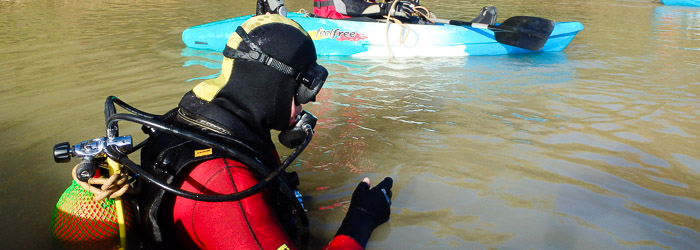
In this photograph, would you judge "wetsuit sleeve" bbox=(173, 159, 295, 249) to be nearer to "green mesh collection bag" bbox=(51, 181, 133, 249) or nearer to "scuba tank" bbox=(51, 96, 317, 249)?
"scuba tank" bbox=(51, 96, 317, 249)

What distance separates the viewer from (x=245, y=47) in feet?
6.06

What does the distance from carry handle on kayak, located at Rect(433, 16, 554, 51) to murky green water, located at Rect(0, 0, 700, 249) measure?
10.1 inches

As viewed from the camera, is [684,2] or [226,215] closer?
[226,215]

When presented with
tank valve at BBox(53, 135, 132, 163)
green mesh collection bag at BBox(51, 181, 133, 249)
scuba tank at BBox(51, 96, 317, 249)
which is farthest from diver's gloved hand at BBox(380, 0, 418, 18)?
tank valve at BBox(53, 135, 132, 163)

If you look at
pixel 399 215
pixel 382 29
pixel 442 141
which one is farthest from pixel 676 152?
pixel 382 29

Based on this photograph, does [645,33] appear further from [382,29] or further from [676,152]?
[676,152]

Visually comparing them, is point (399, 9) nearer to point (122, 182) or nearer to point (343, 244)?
point (343, 244)

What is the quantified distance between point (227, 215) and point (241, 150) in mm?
241

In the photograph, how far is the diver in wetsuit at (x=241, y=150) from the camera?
163 cm

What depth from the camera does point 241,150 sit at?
1741 millimetres

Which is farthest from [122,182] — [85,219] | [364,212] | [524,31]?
[524,31]

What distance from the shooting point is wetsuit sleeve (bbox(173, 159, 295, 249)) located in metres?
1.59

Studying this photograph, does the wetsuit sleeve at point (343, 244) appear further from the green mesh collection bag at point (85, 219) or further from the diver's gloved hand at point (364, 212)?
the green mesh collection bag at point (85, 219)

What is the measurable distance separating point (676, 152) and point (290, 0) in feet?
50.1
